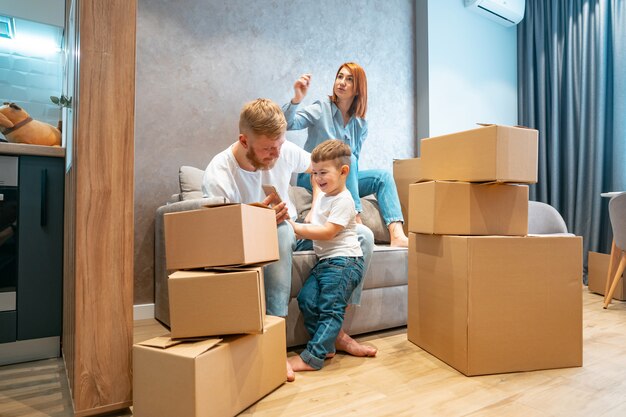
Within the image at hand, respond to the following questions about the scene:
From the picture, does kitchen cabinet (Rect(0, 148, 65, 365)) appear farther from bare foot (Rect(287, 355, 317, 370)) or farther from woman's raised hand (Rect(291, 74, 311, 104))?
woman's raised hand (Rect(291, 74, 311, 104))

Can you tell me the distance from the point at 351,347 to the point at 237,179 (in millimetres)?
749

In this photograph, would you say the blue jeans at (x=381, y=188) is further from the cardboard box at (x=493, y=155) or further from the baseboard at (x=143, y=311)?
the baseboard at (x=143, y=311)

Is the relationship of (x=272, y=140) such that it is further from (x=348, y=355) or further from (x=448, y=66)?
(x=448, y=66)

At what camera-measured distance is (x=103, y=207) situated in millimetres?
1069

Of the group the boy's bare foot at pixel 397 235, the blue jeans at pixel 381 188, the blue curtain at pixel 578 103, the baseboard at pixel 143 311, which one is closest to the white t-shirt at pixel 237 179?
the blue jeans at pixel 381 188

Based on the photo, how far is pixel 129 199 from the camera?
1.11 meters

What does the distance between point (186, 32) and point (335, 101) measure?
882mm

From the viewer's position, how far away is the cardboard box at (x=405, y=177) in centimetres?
247

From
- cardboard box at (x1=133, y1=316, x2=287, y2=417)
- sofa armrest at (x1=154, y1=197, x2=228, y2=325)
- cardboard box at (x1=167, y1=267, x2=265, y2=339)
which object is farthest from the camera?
sofa armrest at (x1=154, y1=197, x2=228, y2=325)

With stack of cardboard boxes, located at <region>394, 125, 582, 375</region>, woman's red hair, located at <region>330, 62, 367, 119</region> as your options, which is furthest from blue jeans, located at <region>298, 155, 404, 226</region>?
stack of cardboard boxes, located at <region>394, 125, 582, 375</region>

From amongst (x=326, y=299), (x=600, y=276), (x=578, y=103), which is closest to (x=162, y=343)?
(x=326, y=299)

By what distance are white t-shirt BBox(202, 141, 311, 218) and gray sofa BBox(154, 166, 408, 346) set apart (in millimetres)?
180

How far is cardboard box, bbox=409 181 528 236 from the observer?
146cm

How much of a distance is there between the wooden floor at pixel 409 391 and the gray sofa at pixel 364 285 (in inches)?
8.1
